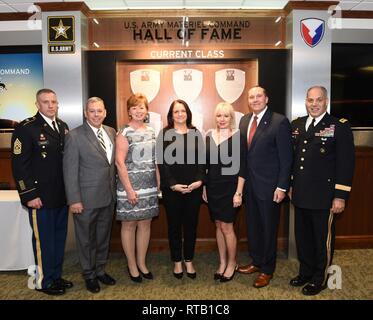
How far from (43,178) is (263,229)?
1.85 meters

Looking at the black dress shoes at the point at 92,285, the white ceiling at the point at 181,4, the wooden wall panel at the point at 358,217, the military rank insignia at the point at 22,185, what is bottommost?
the black dress shoes at the point at 92,285

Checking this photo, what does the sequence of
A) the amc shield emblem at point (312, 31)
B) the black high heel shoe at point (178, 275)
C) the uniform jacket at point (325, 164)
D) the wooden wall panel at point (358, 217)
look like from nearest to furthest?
the uniform jacket at point (325, 164) < the black high heel shoe at point (178, 275) < the amc shield emblem at point (312, 31) < the wooden wall panel at point (358, 217)

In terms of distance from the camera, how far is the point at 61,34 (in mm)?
3578

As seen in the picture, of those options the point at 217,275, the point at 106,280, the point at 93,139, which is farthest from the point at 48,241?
the point at 217,275

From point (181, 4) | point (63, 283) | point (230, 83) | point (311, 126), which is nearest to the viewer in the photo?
point (311, 126)

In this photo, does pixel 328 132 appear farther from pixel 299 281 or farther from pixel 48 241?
pixel 48 241

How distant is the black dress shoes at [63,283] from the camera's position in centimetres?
287

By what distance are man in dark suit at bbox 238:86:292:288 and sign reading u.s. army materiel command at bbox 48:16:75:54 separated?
2008 millimetres

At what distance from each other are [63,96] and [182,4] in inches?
63.5

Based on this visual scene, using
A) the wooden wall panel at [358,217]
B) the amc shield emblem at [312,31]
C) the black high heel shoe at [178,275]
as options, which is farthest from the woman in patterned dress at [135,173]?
the wooden wall panel at [358,217]

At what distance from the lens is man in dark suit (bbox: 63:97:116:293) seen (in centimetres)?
266

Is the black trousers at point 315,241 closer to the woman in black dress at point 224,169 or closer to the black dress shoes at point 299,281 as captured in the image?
the black dress shoes at point 299,281

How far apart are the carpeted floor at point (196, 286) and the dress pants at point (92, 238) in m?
0.19
